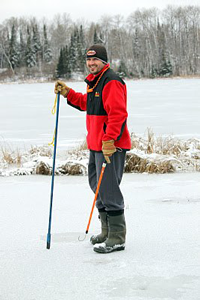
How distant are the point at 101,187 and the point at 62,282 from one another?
2.38 feet

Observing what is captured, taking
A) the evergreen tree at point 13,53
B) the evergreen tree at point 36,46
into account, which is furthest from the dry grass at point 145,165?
the evergreen tree at point 13,53

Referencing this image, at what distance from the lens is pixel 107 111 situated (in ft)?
9.41

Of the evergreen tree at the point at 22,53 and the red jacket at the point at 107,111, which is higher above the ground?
the evergreen tree at the point at 22,53

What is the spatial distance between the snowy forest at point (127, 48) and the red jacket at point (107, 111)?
50.4 m

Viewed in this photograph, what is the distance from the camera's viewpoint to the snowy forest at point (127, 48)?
59.7 metres

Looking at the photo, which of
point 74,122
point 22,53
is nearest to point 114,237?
→ point 74,122

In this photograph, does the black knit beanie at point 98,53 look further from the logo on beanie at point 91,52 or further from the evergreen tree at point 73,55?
the evergreen tree at point 73,55

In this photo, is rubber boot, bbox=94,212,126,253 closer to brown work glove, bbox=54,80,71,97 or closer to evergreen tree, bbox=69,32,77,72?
brown work glove, bbox=54,80,71,97

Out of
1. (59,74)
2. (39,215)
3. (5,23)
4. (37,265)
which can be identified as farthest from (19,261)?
(5,23)

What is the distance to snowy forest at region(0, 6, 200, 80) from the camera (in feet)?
196

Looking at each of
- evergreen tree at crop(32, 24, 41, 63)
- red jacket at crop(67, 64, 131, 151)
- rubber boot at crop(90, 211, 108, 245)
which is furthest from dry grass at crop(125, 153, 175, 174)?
evergreen tree at crop(32, 24, 41, 63)

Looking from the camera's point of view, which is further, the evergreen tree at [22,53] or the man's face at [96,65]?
the evergreen tree at [22,53]

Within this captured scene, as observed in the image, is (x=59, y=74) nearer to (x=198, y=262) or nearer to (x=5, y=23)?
(x=5, y=23)

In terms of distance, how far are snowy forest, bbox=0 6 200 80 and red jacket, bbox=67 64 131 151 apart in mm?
50420
